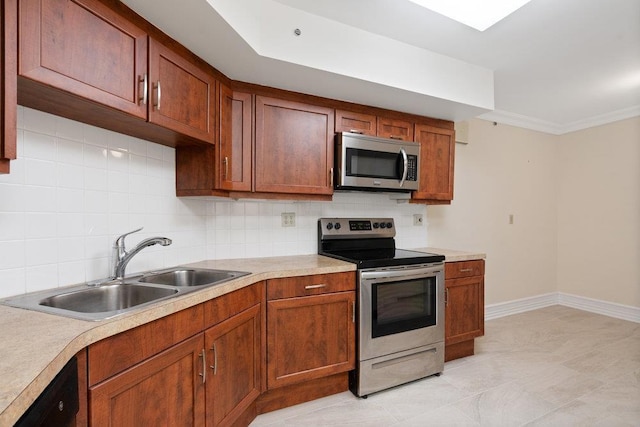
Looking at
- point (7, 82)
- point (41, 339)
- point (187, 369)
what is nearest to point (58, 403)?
point (41, 339)

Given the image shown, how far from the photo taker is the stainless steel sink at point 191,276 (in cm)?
184

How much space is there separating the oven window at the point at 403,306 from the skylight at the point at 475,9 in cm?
167

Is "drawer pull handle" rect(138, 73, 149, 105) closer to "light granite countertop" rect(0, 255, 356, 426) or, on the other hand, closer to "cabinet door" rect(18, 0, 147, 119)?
"cabinet door" rect(18, 0, 147, 119)

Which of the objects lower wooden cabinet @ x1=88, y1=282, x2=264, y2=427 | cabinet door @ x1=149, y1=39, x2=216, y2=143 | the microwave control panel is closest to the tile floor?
lower wooden cabinet @ x1=88, y1=282, x2=264, y2=427

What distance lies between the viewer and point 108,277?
1.66 metres

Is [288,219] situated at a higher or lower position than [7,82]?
lower

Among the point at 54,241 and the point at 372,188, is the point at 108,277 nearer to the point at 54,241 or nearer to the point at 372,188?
the point at 54,241

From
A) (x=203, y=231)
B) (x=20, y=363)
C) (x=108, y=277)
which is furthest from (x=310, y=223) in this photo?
(x=20, y=363)

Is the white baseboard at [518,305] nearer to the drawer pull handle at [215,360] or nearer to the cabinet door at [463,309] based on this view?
the cabinet door at [463,309]

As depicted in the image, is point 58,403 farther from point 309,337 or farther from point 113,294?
point 309,337

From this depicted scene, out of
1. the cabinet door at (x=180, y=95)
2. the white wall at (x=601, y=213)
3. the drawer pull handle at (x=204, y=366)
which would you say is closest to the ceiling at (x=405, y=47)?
the cabinet door at (x=180, y=95)

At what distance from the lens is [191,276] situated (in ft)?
6.39

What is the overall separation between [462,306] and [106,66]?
2792 millimetres

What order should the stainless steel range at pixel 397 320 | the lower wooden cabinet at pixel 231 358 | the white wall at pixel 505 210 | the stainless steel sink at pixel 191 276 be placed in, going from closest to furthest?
the lower wooden cabinet at pixel 231 358 → the stainless steel sink at pixel 191 276 → the stainless steel range at pixel 397 320 → the white wall at pixel 505 210
